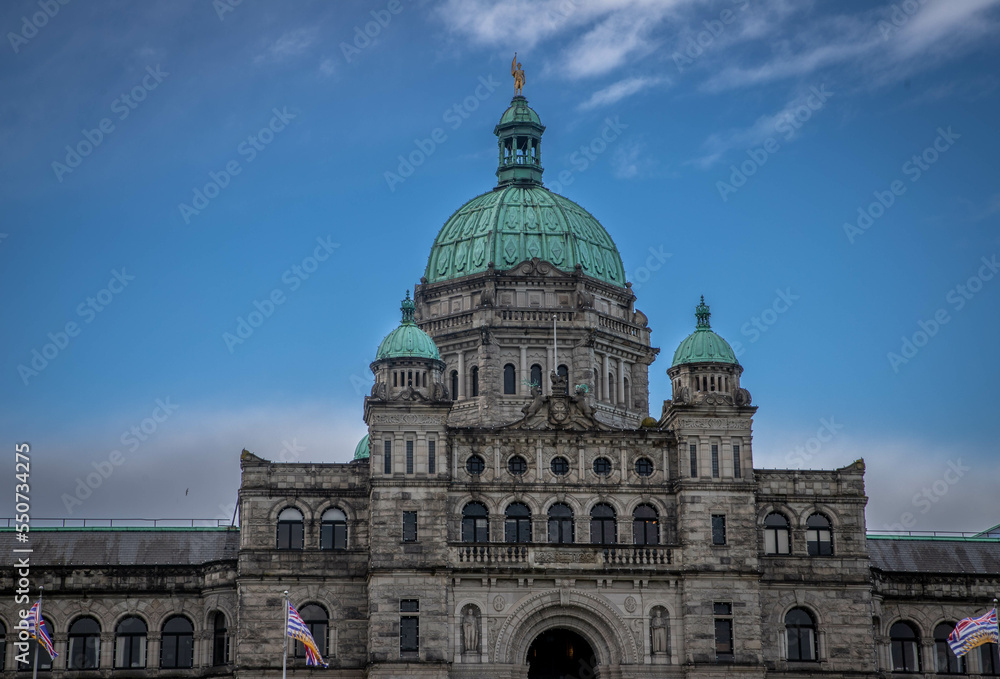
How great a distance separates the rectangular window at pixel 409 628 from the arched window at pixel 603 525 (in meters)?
9.26

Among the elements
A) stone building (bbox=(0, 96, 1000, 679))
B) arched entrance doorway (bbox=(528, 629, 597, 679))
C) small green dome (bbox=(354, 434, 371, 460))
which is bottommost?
arched entrance doorway (bbox=(528, 629, 597, 679))

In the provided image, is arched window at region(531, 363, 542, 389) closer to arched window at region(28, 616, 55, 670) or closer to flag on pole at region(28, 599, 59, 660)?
arched window at region(28, 616, 55, 670)

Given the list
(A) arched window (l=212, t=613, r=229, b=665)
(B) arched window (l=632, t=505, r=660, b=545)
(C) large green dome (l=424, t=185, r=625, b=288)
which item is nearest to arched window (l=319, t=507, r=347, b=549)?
(A) arched window (l=212, t=613, r=229, b=665)

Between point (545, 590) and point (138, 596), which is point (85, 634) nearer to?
point (138, 596)

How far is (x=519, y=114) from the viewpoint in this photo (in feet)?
332

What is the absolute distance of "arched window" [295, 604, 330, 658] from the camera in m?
82.1

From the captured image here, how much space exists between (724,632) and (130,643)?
28800 mm

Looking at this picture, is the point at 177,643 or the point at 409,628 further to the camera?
the point at 177,643

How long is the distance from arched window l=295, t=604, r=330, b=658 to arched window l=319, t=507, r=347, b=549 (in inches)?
123

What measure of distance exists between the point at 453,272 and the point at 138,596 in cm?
2542

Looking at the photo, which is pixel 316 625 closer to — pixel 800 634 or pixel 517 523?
pixel 517 523

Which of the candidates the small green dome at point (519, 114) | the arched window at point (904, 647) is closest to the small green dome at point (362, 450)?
the small green dome at point (519, 114)

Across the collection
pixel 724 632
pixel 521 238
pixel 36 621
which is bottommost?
pixel 724 632

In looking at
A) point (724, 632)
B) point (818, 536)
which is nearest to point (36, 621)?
point (724, 632)
